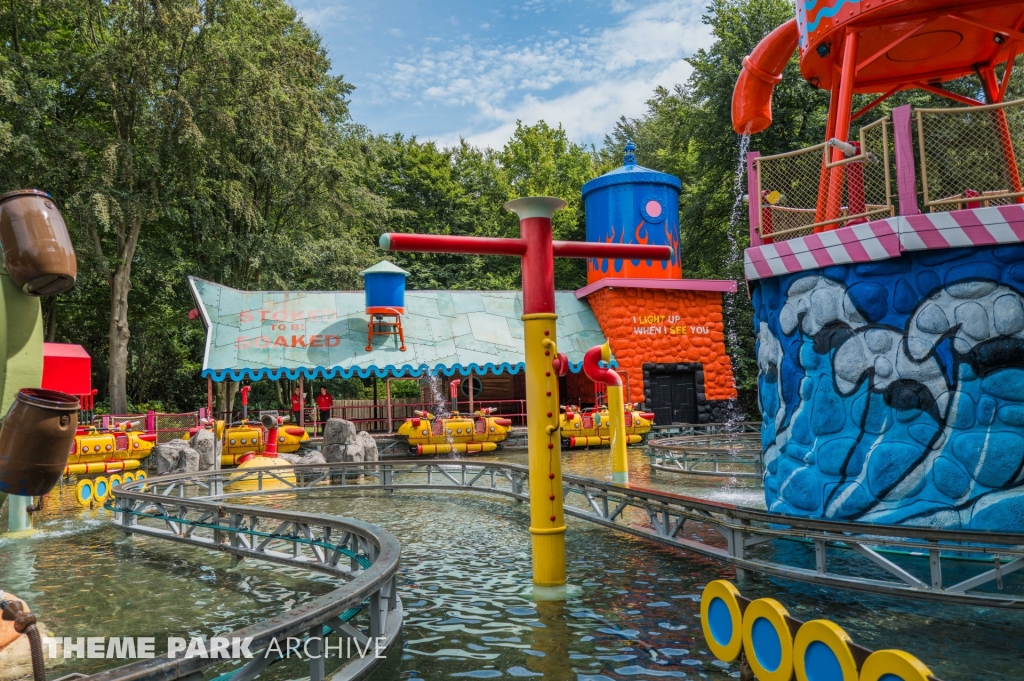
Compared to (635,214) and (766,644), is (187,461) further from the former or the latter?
(635,214)

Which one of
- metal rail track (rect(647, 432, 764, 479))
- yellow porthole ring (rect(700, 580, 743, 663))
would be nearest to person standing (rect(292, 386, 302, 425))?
metal rail track (rect(647, 432, 764, 479))

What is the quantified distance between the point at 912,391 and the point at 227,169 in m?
26.5

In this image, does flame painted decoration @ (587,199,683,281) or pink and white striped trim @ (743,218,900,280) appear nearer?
pink and white striped trim @ (743,218,900,280)

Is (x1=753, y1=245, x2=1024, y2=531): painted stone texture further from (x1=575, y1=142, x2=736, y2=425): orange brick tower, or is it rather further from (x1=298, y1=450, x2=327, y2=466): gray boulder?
(x1=575, y1=142, x2=736, y2=425): orange brick tower

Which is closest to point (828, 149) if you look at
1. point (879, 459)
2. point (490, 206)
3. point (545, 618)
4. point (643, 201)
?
point (879, 459)

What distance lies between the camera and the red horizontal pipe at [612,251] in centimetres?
712

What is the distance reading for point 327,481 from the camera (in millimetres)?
15633

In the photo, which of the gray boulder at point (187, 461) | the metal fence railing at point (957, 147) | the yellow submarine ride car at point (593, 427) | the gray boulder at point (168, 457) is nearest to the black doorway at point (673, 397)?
the yellow submarine ride car at point (593, 427)

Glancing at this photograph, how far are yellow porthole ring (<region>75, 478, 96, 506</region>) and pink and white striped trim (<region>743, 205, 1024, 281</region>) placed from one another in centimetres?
1169

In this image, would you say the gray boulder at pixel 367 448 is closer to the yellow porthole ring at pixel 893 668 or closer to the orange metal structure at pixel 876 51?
the orange metal structure at pixel 876 51

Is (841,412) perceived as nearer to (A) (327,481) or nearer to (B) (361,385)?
(A) (327,481)

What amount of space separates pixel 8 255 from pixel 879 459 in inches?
289

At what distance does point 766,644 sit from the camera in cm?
406

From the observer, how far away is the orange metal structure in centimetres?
808
